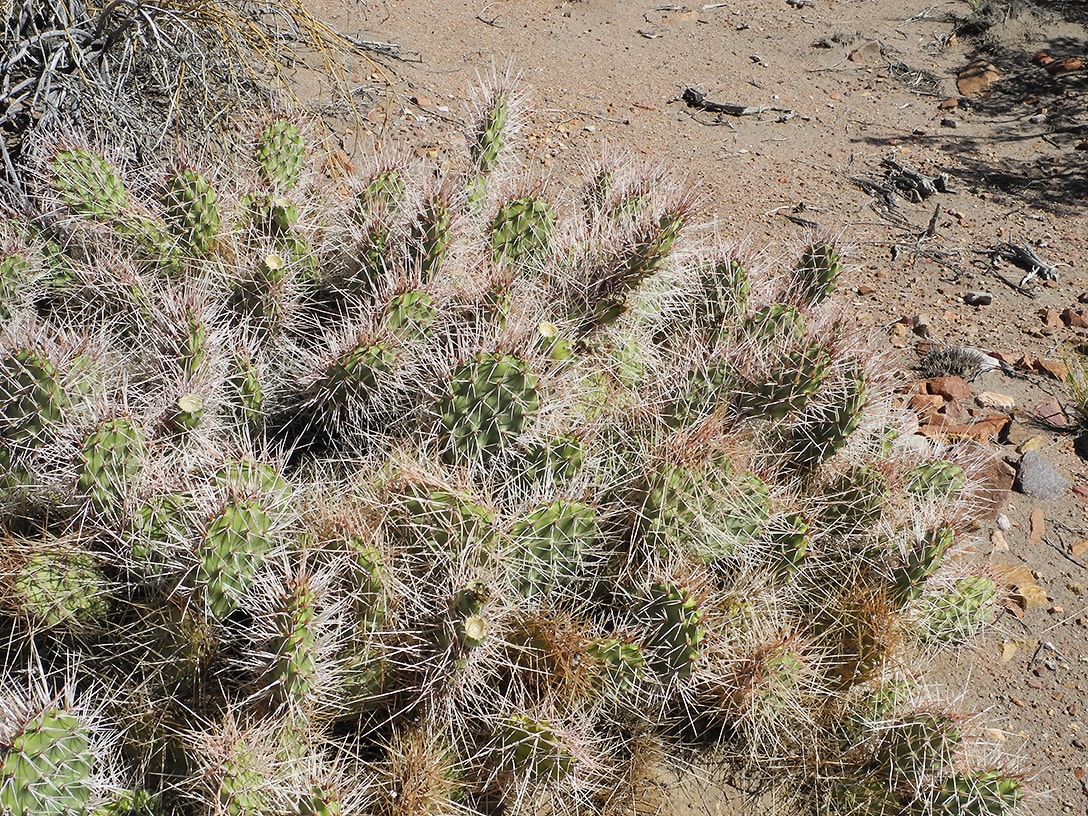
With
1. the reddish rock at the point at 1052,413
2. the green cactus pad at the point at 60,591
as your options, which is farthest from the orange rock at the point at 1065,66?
the green cactus pad at the point at 60,591

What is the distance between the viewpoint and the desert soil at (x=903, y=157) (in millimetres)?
3482

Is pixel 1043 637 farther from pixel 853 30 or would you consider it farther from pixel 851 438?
pixel 853 30

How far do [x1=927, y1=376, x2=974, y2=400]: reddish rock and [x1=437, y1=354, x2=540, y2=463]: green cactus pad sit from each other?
253 cm

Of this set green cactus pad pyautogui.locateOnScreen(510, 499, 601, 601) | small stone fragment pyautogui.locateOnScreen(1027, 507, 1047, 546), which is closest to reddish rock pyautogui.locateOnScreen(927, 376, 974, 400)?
small stone fragment pyautogui.locateOnScreen(1027, 507, 1047, 546)

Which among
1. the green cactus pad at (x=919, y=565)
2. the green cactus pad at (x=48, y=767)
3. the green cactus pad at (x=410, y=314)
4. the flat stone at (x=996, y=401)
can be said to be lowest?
the flat stone at (x=996, y=401)

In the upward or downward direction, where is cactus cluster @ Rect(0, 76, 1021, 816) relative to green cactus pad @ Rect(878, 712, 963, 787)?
upward

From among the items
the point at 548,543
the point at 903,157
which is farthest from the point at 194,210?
the point at 903,157

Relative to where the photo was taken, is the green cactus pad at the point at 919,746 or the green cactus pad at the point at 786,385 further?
the green cactus pad at the point at 786,385

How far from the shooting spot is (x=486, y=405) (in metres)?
2.75

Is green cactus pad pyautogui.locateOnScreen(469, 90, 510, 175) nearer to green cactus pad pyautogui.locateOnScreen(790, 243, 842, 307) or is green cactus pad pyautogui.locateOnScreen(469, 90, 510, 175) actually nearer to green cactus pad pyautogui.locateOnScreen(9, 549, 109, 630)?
green cactus pad pyautogui.locateOnScreen(790, 243, 842, 307)

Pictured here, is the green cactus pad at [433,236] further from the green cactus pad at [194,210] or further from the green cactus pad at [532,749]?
the green cactus pad at [532,749]

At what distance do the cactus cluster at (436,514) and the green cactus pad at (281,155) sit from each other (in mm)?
18

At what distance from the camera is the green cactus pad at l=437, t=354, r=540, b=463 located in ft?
8.91

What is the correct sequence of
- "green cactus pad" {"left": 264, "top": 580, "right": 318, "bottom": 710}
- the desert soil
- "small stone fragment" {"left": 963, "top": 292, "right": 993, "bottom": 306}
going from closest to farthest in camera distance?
"green cactus pad" {"left": 264, "top": 580, "right": 318, "bottom": 710} < the desert soil < "small stone fragment" {"left": 963, "top": 292, "right": 993, "bottom": 306}
